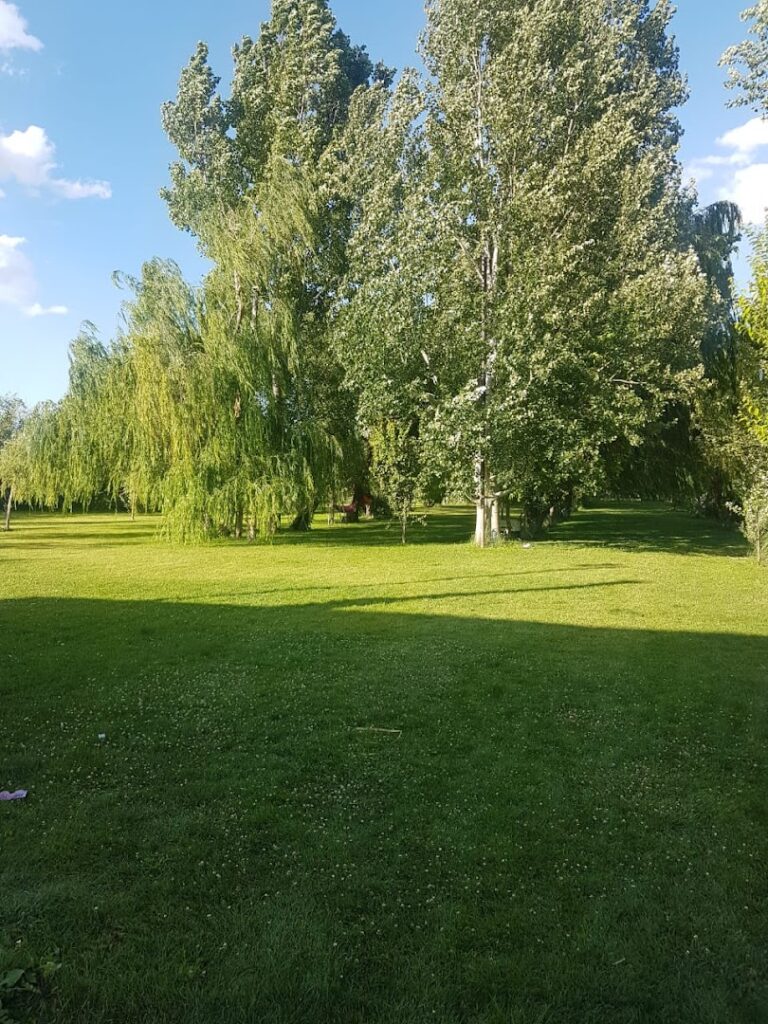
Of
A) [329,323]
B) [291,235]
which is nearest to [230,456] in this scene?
[329,323]

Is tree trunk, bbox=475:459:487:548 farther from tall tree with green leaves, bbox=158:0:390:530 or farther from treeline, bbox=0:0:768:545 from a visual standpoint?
tall tree with green leaves, bbox=158:0:390:530

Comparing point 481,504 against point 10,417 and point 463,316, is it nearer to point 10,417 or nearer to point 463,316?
point 463,316

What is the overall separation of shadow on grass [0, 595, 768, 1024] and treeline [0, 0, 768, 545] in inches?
555

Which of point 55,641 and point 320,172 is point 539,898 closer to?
point 55,641

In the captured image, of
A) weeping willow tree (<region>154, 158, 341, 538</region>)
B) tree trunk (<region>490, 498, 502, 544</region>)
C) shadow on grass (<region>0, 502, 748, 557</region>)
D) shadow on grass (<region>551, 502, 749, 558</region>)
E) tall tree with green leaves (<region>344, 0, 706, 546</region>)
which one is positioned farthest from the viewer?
tree trunk (<region>490, 498, 502, 544</region>)

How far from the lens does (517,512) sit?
3806 cm

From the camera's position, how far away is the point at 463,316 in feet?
68.0

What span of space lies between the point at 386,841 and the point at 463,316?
18.9 metres

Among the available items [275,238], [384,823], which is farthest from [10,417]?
[384,823]

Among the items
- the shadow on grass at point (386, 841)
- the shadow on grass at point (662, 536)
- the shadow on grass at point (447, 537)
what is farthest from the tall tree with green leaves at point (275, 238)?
the shadow on grass at point (386, 841)

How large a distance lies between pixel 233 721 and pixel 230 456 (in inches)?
644

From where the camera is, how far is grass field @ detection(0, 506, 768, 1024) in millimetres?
2629

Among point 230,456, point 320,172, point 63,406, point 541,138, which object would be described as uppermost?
point 320,172

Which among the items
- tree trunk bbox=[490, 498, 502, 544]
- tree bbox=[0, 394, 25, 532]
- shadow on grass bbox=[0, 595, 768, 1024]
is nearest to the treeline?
tree trunk bbox=[490, 498, 502, 544]
